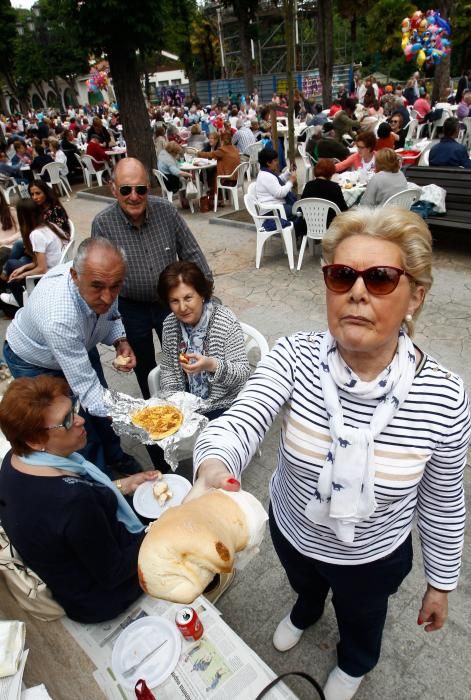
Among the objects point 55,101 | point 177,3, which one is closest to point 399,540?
point 177,3

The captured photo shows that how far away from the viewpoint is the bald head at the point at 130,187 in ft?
9.19

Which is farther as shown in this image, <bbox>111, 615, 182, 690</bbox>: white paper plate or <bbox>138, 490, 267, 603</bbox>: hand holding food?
<bbox>111, 615, 182, 690</bbox>: white paper plate

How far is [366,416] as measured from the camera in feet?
3.80

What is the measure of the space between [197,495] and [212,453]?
12 cm

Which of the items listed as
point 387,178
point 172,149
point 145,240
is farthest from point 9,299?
point 172,149

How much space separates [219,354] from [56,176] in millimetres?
12084

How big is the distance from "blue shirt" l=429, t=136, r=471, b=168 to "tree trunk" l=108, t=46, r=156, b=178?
6413mm

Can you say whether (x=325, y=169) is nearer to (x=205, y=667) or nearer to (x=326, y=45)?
(x=205, y=667)

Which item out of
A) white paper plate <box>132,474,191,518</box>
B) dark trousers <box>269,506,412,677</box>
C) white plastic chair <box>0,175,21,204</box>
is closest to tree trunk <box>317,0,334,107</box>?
white plastic chair <box>0,175,21,204</box>

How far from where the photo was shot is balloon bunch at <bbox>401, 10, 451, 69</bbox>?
1357 centimetres

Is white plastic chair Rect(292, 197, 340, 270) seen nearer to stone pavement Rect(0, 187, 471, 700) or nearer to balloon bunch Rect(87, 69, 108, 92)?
stone pavement Rect(0, 187, 471, 700)

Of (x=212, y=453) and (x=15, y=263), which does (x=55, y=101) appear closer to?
(x=15, y=263)

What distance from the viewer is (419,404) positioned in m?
1.15

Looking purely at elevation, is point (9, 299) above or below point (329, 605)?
above
